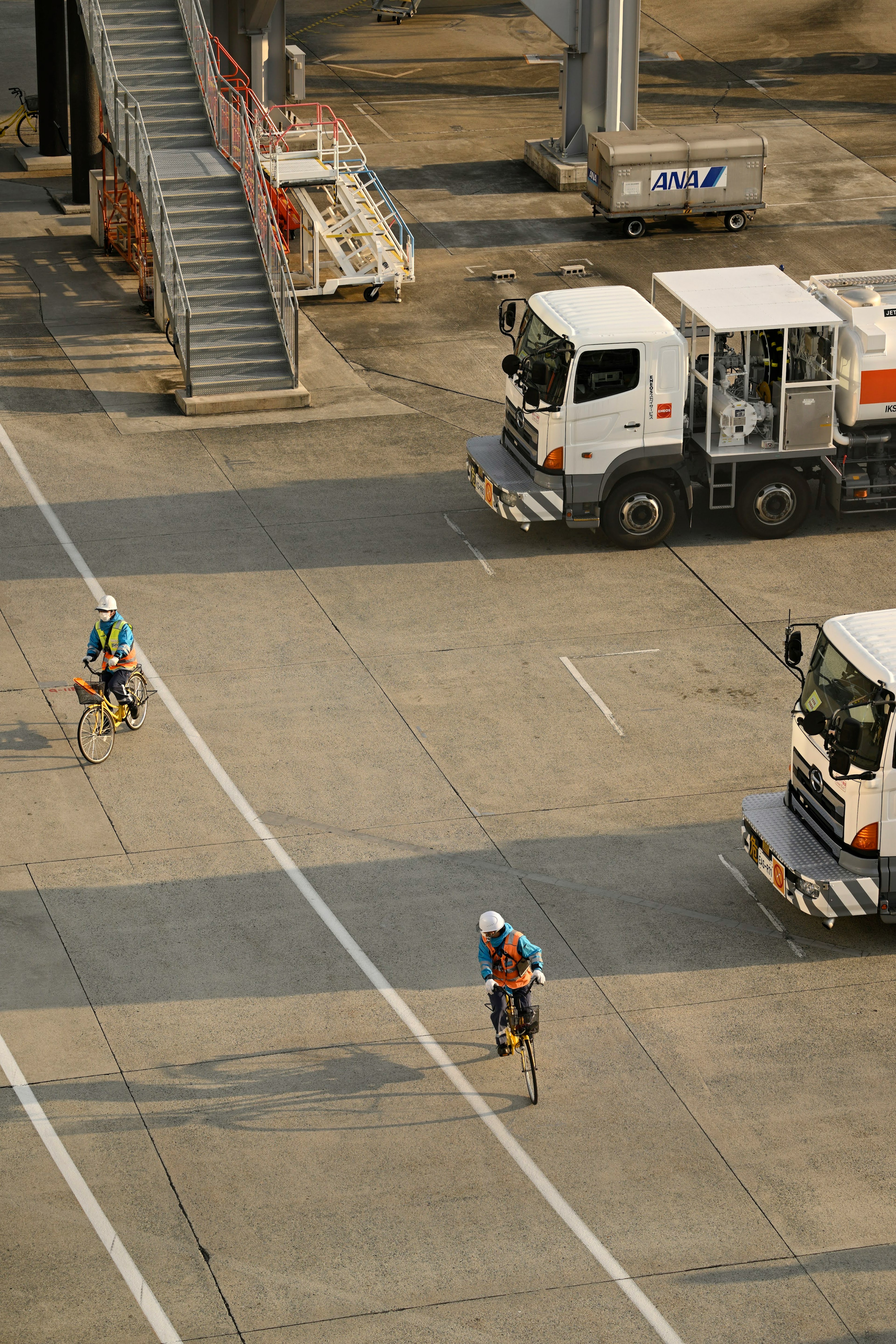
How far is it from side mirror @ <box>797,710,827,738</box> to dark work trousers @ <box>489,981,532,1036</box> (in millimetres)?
3954

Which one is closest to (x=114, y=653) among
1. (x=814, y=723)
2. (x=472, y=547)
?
(x=472, y=547)

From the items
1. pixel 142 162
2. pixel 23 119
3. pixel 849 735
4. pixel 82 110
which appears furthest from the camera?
pixel 23 119

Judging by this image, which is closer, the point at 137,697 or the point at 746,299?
the point at 137,697

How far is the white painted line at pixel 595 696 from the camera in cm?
2311

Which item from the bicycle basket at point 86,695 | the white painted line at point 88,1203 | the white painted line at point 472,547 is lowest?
the white painted line at point 88,1203

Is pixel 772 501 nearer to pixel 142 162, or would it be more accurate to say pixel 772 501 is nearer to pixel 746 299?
pixel 746 299

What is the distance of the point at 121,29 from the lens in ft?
126

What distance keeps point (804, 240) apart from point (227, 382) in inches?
560

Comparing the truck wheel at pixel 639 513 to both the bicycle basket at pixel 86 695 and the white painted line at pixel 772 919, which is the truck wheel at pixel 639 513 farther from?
the white painted line at pixel 772 919

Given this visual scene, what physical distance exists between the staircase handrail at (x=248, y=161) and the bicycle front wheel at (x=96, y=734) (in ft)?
40.0

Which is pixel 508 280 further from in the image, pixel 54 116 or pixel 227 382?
pixel 54 116

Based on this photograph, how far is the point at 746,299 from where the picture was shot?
27641mm

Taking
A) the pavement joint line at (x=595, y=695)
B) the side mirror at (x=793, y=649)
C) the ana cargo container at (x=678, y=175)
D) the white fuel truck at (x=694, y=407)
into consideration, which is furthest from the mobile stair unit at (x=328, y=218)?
the side mirror at (x=793, y=649)

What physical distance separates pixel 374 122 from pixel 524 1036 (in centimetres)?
3710
